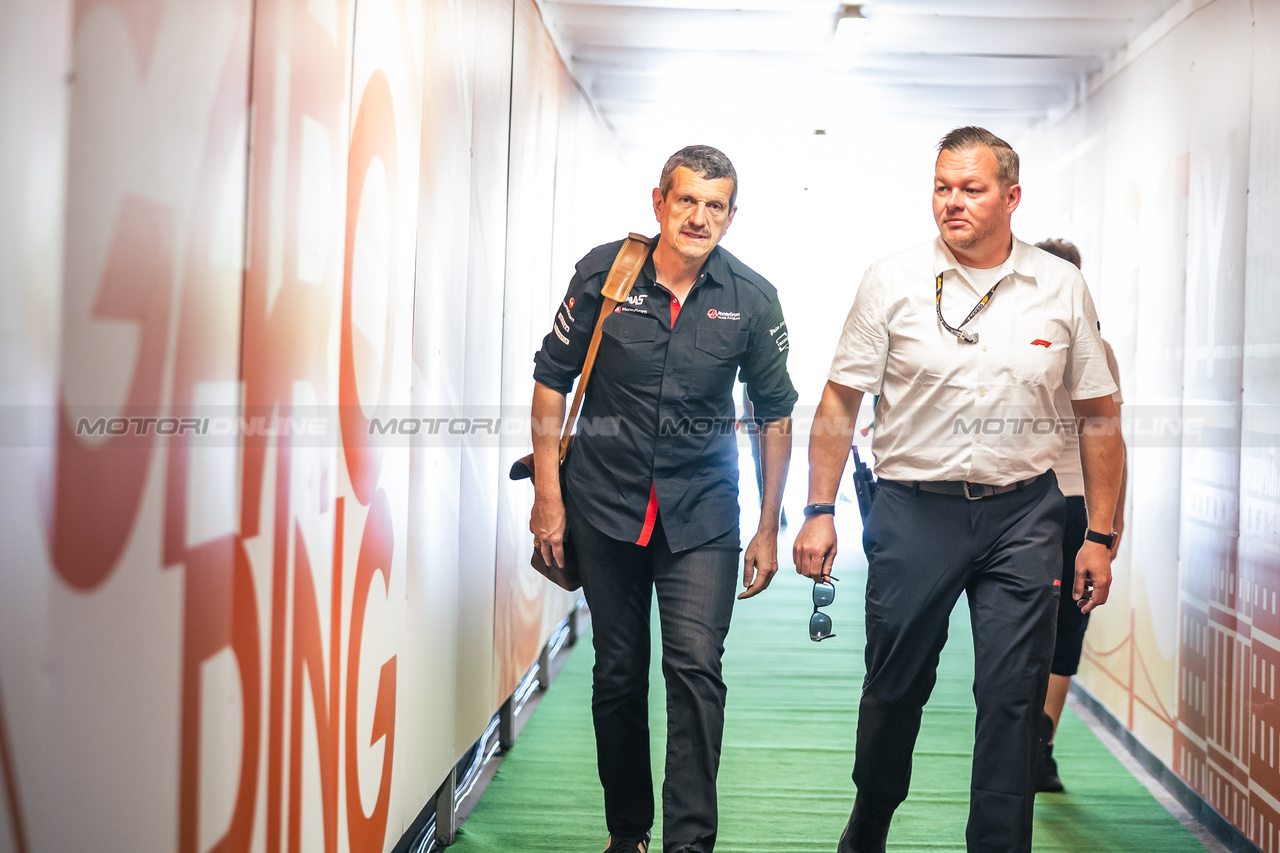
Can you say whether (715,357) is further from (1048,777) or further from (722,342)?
(1048,777)

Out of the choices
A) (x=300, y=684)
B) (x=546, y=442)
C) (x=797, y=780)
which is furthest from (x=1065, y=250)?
(x=300, y=684)

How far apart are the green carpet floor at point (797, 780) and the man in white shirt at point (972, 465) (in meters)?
0.56

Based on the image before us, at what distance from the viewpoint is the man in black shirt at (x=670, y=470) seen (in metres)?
2.42

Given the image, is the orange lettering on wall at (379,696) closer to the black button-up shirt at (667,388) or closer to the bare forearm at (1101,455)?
the black button-up shirt at (667,388)

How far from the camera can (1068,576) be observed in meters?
3.07

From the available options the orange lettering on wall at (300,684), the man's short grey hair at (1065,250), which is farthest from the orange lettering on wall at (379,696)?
the man's short grey hair at (1065,250)

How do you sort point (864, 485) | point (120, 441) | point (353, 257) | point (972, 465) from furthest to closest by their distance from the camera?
point (864, 485), point (972, 465), point (353, 257), point (120, 441)

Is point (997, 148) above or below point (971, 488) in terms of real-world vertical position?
above

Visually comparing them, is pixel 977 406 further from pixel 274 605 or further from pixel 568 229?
pixel 568 229

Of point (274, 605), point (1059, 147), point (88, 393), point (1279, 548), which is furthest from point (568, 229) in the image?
point (88, 393)

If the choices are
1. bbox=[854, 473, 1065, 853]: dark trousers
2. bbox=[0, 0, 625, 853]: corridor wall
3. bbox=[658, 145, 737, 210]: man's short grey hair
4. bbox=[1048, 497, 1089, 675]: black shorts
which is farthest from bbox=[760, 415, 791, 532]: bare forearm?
bbox=[1048, 497, 1089, 675]: black shorts

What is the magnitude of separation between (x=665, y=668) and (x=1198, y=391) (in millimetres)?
2032

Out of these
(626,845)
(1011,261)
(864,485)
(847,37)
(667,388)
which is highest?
(847,37)

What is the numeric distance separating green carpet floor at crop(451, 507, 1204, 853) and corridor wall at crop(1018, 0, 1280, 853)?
27 cm
